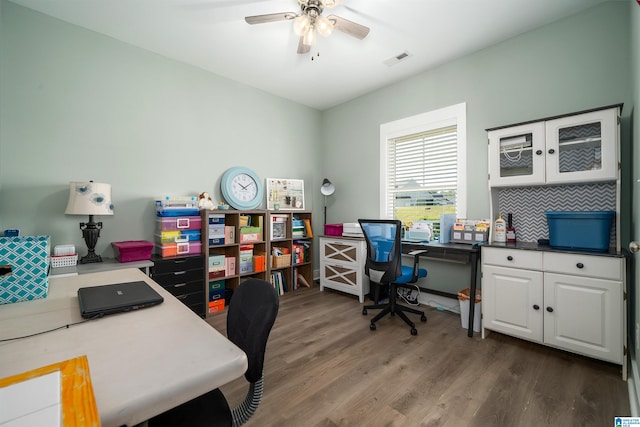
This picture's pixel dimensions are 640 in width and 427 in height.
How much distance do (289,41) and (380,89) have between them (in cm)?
155

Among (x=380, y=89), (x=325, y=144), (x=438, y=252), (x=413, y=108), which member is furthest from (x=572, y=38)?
(x=325, y=144)

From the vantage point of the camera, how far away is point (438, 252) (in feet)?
8.66

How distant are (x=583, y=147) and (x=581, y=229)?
653mm

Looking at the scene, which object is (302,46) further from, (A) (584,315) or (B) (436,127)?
(A) (584,315)

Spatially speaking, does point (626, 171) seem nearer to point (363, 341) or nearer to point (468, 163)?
point (468, 163)

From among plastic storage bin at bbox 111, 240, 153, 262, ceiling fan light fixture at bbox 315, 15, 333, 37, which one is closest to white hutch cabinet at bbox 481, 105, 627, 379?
ceiling fan light fixture at bbox 315, 15, 333, 37

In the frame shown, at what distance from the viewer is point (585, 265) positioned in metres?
1.91

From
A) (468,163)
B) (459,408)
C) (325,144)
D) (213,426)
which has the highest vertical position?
(325,144)

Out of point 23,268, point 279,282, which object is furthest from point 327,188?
point 23,268

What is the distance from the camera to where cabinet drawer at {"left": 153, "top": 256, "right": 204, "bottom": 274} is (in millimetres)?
2605

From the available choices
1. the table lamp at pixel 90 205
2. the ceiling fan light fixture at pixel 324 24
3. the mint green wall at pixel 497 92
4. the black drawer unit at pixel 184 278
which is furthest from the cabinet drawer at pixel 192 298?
the ceiling fan light fixture at pixel 324 24

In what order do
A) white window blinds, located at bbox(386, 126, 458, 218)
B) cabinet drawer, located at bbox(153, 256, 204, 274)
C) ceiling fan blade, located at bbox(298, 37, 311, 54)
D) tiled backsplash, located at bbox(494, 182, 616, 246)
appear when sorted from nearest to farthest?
tiled backsplash, located at bbox(494, 182, 616, 246)
ceiling fan blade, located at bbox(298, 37, 311, 54)
cabinet drawer, located at bbox(153, 256, 204, 274)
white window blinds, located at bbox(386, 126, 458, 218)

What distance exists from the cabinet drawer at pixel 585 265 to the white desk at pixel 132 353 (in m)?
2.36

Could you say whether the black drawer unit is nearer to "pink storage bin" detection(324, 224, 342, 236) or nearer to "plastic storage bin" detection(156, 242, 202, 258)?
"plastic storage bin" detection(156, 242, 202, 258)
